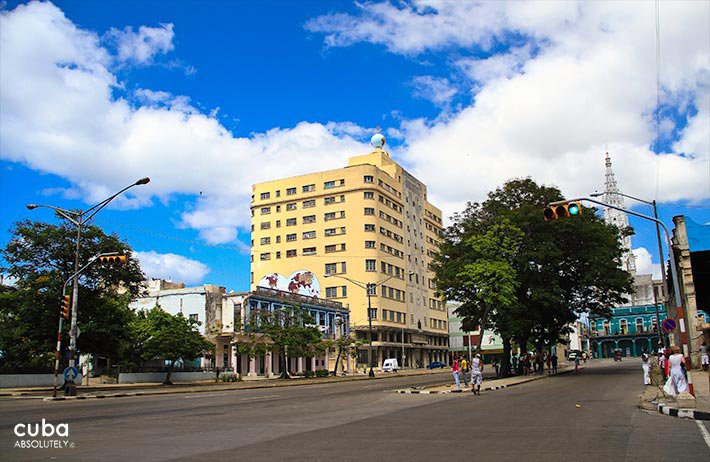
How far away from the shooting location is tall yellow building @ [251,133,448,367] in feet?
305

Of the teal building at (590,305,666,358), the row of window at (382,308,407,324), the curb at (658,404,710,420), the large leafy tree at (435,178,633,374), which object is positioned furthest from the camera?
the teal building at (590,305,666,358)

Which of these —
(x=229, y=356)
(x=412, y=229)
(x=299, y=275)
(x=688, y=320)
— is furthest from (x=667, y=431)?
(x=412, y=229)

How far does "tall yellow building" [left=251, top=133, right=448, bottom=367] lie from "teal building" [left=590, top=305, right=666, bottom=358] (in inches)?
1502

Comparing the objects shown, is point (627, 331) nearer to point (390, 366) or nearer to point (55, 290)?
point (390, 366)

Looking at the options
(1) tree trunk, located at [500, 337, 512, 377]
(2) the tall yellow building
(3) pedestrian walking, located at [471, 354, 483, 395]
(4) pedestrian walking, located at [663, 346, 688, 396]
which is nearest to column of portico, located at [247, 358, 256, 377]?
(2) the tall yellow building

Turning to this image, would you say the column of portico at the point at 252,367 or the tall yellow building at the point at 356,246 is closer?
the column of portico at the point at 252,367

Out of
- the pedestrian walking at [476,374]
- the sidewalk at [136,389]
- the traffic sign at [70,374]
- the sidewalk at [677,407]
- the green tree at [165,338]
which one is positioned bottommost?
the sidewalk at [136,389]

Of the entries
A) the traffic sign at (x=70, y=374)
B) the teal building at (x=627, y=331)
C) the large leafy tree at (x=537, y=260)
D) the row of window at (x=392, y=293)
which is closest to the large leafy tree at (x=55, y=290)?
the traffic sign at (x=70, y=374)

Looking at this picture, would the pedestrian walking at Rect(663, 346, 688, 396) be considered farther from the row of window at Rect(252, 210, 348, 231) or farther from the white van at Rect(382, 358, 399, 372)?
the row of window at Rect(252, 210, 348, 231)

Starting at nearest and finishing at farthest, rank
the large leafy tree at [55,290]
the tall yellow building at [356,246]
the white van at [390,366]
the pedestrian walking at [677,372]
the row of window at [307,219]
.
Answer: the pedestrian walking at [677,372] → the large leafy tree at [55,290] → the white van at [390,366] → the tall yellow building at [356,246] → the row of window at [307,219]

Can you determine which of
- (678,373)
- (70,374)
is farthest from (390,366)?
(678,373)

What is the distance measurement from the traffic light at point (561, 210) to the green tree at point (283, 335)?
3949 centimetres

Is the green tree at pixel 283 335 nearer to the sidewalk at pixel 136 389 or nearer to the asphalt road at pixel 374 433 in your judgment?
the sidewalk at pixel 136 389

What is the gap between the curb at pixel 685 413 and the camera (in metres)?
14.8
